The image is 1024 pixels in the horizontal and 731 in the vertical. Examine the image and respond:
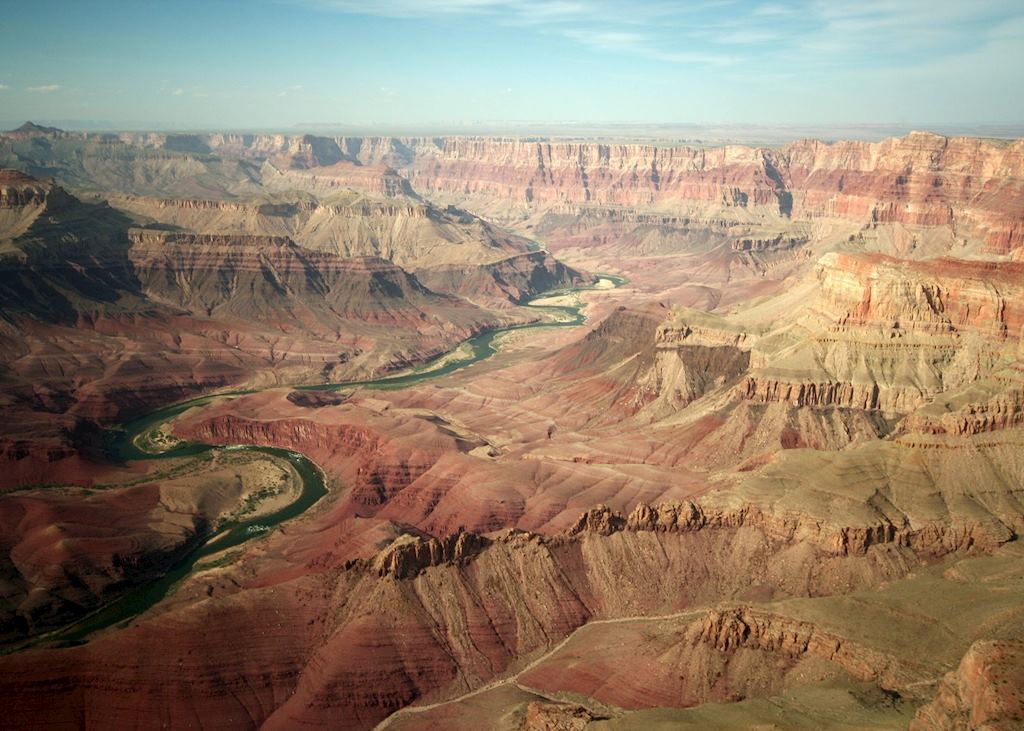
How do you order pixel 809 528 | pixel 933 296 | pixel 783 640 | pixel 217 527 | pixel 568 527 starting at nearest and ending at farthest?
pixel 783 640, pixel 809 528, pixel 568 527, pixel 217 527, pixel 933 296

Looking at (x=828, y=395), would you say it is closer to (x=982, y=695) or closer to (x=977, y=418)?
(x=977, y=418)

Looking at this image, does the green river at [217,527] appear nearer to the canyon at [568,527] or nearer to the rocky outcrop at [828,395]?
the canyon at [568,527]

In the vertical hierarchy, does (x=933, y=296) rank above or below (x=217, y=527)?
above

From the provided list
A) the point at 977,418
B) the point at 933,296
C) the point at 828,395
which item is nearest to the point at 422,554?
the point at 977,418

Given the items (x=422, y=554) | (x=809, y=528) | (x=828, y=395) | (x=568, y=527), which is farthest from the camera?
(x=828, y=395)

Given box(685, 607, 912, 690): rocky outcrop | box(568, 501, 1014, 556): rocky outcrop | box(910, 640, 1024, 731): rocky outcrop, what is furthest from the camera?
box(568, 501, 1014, 556): rocky outcrop

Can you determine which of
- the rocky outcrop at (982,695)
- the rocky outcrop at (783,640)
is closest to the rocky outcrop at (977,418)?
the rocky outcrop at (783,640)

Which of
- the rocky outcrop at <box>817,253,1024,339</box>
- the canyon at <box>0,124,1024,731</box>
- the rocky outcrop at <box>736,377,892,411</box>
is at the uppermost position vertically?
the rocky outcrop at <box>817,253,1024,339</box>

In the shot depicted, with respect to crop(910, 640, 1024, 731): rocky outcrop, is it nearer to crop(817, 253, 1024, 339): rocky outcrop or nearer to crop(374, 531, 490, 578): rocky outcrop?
crop(374, 531, 490, 578): rocky outcrop

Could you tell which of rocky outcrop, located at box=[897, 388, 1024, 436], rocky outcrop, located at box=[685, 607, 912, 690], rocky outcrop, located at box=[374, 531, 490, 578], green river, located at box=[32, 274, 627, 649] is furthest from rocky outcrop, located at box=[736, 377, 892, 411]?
green river, located at box=[32, 274, 627, 649]
